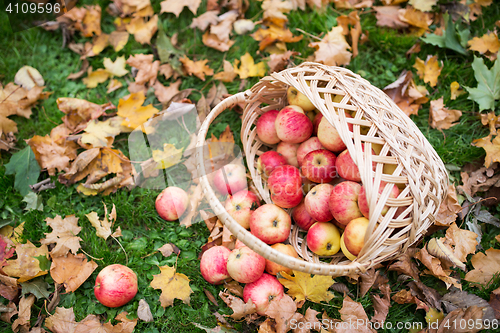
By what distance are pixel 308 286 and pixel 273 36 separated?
2.06 meters

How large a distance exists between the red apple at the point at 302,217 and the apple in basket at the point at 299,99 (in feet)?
2.09

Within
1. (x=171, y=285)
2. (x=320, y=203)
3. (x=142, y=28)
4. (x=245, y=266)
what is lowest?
(x=171, y=285)

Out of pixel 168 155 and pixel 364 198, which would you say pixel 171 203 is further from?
pixel 364 198

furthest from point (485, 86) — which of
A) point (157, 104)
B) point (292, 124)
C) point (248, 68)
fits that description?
point (157, 104)

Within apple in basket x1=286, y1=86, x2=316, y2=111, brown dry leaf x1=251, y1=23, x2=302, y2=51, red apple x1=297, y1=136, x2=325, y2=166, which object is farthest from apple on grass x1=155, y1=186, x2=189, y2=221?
brown dry leaf x1=251, y1=23, x2=302, y2=51

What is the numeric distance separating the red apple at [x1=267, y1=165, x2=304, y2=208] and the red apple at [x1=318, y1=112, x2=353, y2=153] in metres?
0.26

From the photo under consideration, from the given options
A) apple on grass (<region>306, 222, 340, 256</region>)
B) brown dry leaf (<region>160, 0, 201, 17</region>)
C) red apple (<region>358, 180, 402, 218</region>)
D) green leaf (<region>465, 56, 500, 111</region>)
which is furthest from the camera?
brown dry leaf (<region>160, 0, 201, 17</region>)

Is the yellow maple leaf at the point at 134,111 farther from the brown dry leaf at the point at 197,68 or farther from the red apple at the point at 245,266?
the red apple at the point at 245,266

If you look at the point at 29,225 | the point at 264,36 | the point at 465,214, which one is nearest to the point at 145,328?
the point at 29,225

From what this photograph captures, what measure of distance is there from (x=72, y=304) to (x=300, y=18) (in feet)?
9.38

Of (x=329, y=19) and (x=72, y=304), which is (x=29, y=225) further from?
(x=329, y=19)

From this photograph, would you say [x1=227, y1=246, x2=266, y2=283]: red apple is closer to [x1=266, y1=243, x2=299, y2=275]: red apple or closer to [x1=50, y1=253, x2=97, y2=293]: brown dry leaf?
[x1=266, y1=243, x2=299, y2=275]: red apple

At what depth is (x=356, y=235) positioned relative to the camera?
167cm

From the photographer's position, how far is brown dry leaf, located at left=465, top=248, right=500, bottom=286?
→ 75.7 inches
